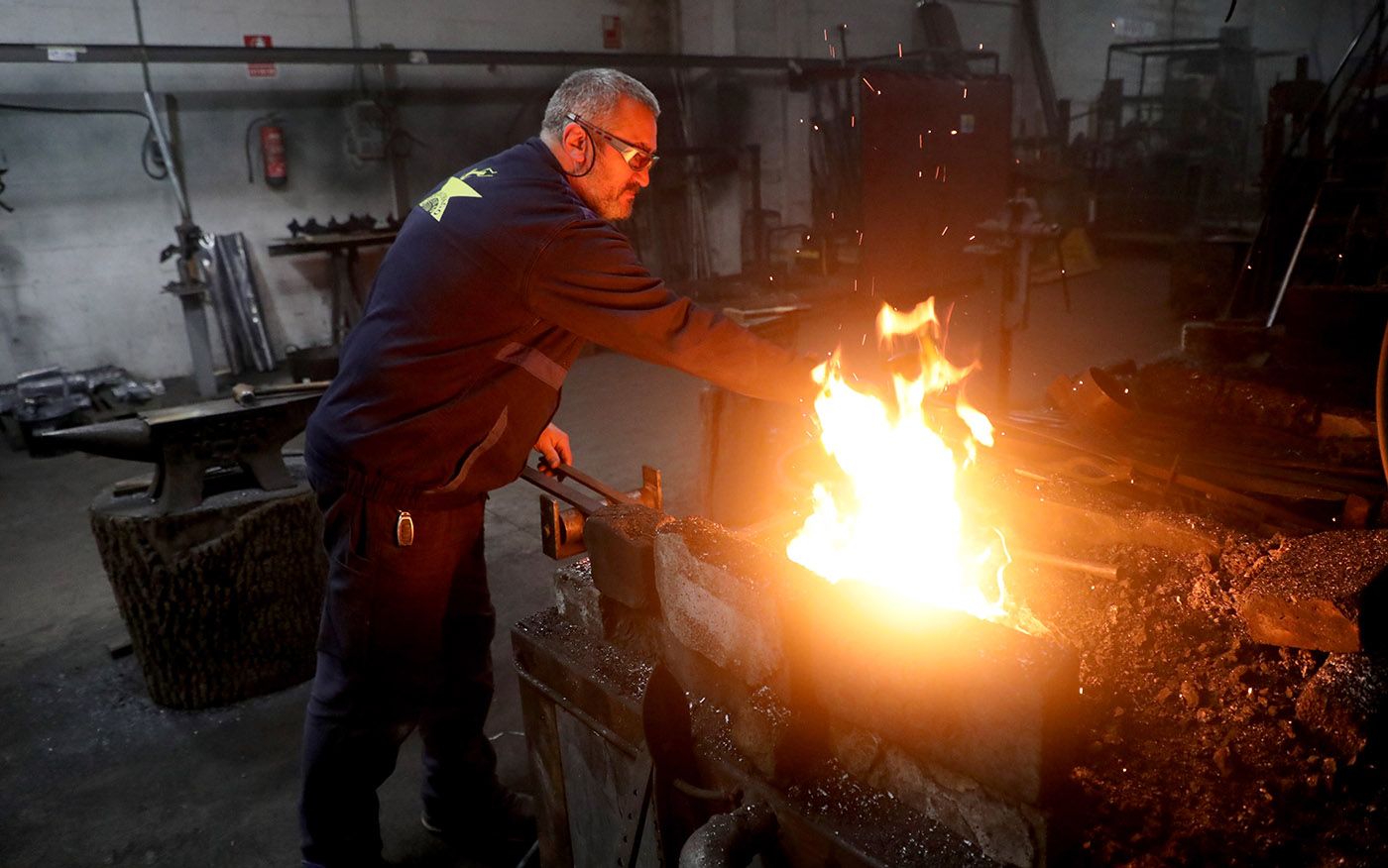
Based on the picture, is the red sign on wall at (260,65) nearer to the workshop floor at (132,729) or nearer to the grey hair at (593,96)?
the workshop floor at (132,729)

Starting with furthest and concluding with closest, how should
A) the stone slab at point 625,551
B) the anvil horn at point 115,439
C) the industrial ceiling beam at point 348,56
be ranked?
the industrial ceiling beam at point 348,56
the anvil horn at point 115,439
the stone slab at point 625,551

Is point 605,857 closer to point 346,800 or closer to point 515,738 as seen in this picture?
point 346,800

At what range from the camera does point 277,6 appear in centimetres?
870

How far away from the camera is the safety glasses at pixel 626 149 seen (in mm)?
2326

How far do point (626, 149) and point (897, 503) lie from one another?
1225 millimetres

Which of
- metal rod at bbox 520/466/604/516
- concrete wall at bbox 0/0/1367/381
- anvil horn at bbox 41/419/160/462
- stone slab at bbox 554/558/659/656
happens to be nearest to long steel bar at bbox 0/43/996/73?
concrete wall at bbox 0/0/1367/381

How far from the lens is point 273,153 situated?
28.6 feet

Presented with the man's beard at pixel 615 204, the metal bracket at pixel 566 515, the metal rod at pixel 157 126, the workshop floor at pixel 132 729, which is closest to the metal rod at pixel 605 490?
the metal bracket at pixel 566 515

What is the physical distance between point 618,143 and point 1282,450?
2.51 meters

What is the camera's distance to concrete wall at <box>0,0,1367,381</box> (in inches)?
309

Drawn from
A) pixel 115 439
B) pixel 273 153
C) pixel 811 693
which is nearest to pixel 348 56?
pixel 273 153

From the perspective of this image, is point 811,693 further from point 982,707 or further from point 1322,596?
point 1322,596

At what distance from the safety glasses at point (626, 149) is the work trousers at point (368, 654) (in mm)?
1016

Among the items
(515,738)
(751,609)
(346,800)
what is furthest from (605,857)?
(515,738)
